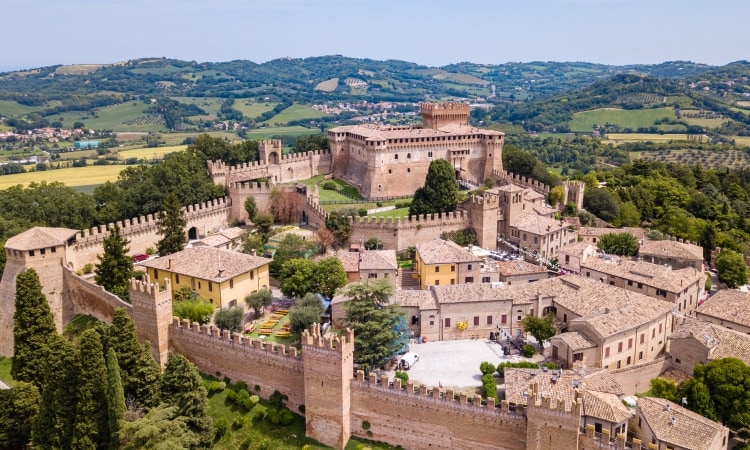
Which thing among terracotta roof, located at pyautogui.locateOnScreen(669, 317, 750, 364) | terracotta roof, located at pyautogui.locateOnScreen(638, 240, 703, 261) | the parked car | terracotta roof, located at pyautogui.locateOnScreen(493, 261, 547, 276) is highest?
terracotta roof, located at pyautogui.locateOnScreen(638, 240, 703, 261)

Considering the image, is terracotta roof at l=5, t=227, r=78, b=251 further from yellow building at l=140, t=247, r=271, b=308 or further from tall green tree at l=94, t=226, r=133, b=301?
yellow building at l=140, t=247, r=271, b=308

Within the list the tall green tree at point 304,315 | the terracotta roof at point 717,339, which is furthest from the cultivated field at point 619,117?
the tall green tree at point 304,315

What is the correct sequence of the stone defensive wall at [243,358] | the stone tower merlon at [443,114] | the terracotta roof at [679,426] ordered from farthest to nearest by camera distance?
the stone tower merlon at [443,114] < the stone defensive wall at [243,358] < the terracotta roof at [679,426]

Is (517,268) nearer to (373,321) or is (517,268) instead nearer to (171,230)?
(373,321)

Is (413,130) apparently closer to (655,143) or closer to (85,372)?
(85,372)

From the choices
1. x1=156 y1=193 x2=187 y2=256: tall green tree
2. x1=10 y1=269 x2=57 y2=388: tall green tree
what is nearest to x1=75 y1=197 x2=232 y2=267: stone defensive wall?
x1=156 y1=193 x2=187 y2=256: tall green tree

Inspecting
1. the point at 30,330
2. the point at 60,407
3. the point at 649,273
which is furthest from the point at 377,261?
the point at 30,330

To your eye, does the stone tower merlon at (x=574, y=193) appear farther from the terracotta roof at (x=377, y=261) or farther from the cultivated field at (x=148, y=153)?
the cultivated field at (x=148, y=153)
